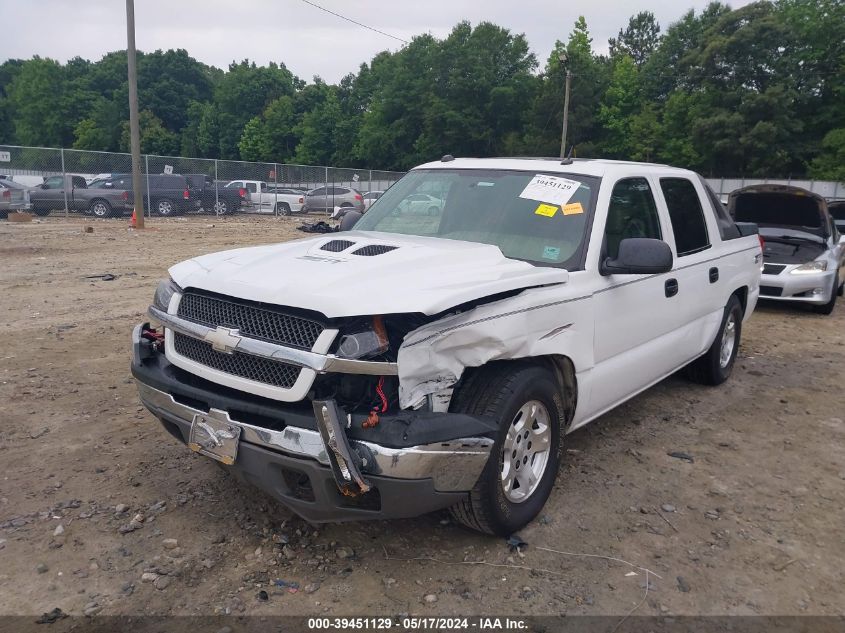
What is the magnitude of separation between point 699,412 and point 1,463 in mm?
4882

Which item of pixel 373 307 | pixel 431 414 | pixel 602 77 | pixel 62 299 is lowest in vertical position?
pixel 62 299

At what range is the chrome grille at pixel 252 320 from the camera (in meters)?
2.87

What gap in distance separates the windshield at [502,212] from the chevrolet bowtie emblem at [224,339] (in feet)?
5.26

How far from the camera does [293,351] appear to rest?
9.20 ft

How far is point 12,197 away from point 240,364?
22.2 metres

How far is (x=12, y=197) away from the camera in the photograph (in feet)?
70.0

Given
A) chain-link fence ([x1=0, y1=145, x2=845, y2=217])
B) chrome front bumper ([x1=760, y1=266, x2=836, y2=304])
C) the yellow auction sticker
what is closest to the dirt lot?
the yellow auction sticker

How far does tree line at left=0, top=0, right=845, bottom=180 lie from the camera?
49844 mm

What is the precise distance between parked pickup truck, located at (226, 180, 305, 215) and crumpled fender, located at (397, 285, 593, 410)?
26.4 metres

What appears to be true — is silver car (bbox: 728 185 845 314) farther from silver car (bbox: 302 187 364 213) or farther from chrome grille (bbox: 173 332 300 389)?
silver car (bbox: 302 187 364 213)

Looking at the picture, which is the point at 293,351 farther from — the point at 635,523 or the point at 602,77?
the point at 602,77

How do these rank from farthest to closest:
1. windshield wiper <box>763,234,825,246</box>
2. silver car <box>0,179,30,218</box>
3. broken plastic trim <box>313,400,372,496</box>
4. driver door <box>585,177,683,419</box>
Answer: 1. silver car <box>0,179,30,218</box>
2. windshield wiper <box>763,234,825,246</box>
3. driver door <box>585,177,683,419</box>
4. broken plastic trim <box>313,400,372,496</box>

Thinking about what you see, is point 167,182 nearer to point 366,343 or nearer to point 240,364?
point 240,364

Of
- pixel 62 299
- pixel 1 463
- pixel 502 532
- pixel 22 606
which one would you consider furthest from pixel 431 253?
pixel 62 299
